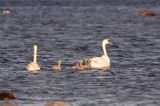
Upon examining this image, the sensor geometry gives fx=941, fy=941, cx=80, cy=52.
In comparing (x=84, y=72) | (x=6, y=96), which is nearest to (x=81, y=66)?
(x=84, y=72)

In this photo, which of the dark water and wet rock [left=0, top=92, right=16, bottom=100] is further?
the dark water

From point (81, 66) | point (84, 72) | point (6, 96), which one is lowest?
point (6, 96)

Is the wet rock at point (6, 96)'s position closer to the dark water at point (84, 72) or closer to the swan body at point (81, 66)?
the dark water at point (84, 72)

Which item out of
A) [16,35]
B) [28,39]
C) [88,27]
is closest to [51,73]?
[28,39]

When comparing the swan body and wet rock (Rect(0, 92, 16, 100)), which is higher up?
the swan body

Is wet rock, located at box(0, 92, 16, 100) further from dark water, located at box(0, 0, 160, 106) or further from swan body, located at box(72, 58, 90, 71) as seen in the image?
swan body, located at box(72, 58, 90, 71)

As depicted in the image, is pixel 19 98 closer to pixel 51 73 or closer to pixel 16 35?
pixel 51 73

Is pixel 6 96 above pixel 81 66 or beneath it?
beneath

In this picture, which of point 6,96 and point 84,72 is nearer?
point 6,96

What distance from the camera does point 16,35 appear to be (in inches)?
2926

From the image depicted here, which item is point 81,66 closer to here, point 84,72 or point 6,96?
point 84,72

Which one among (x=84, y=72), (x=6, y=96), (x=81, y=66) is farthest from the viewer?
(x=81, y=66)

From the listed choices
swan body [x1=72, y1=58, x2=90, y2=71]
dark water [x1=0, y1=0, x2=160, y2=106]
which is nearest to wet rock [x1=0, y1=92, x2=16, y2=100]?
dark water [x1=0, y1=0, x2=160, y2=106]

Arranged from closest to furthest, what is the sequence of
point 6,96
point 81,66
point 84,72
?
point 6,96 < point 84,72 < point 81,66
